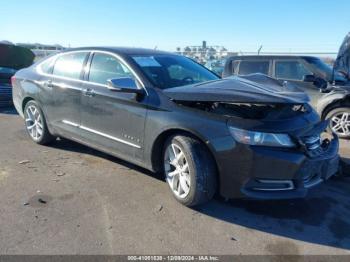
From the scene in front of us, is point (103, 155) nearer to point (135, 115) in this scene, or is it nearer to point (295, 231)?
point (135, 115)

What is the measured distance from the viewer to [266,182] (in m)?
3.29

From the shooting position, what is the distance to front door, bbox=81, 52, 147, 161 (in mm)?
4043

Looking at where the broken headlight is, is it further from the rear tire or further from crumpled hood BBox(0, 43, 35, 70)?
crumpled hood BBox(0, 43, 35, 70)

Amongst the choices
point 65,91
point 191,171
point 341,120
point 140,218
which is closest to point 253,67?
point 341,120

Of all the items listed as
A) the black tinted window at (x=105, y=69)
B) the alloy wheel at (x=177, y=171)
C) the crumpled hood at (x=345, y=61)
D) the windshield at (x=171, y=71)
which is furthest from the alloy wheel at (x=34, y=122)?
the crumpled hood at (x=345, y=61)

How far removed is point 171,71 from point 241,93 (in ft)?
4.05

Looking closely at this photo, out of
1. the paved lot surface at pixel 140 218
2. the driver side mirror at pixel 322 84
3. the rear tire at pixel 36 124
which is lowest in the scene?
the paved lot surface at pixel 140 218

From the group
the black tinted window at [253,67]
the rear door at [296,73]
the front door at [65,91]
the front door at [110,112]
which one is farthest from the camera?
the black tinted window at [253,67]

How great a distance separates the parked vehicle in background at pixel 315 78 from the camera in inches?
260

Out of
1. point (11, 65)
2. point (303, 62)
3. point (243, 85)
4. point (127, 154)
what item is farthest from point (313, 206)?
point (11, 65)

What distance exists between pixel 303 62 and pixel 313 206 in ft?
15.2

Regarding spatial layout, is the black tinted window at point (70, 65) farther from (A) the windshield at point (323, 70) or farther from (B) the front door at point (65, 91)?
(A) the windshield at point (323, 70)

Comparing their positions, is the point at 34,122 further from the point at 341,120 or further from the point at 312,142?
the point at 341,120

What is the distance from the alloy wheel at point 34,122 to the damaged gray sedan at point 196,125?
825mm
